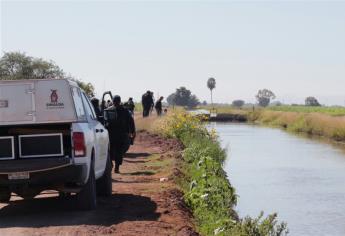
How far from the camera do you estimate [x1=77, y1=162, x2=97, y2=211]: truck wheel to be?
35.9 ft

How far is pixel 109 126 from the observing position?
54.0ft

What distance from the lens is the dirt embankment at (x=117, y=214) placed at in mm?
9617

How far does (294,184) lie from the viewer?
74.3 ft

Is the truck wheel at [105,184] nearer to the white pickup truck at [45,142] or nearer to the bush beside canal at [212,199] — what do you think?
the white pickup truck at [45,142]

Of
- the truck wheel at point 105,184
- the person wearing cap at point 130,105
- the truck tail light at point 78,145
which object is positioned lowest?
the truck wheel at point 105,184

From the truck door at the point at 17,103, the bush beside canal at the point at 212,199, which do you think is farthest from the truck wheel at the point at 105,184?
the truck door at the point at 17,103

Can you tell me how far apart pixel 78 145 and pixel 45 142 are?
0.50 meters

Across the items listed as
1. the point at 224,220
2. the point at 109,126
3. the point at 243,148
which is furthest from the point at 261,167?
the point at 224,220

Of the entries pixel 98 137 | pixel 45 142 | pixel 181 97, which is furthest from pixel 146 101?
pixel 181 97

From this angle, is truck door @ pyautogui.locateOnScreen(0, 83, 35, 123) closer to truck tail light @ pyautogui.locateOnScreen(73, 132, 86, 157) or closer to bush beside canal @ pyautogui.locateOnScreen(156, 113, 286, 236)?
truck tail light @ pyautogui.locateOnScreen(73, 132, 86, 157)

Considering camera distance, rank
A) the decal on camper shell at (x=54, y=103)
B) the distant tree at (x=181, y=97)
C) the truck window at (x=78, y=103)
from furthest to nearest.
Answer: the distant tree at (x=181, y=97), the truck window at (x=78, y=103), the decal on camper shell at (x=54, y=103)

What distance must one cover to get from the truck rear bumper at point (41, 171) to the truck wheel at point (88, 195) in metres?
0.50

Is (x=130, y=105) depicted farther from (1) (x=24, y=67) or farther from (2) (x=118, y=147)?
(1) (x=24, y=67)

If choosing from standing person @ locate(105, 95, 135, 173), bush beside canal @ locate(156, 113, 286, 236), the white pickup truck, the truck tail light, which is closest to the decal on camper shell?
the white pickup truck
